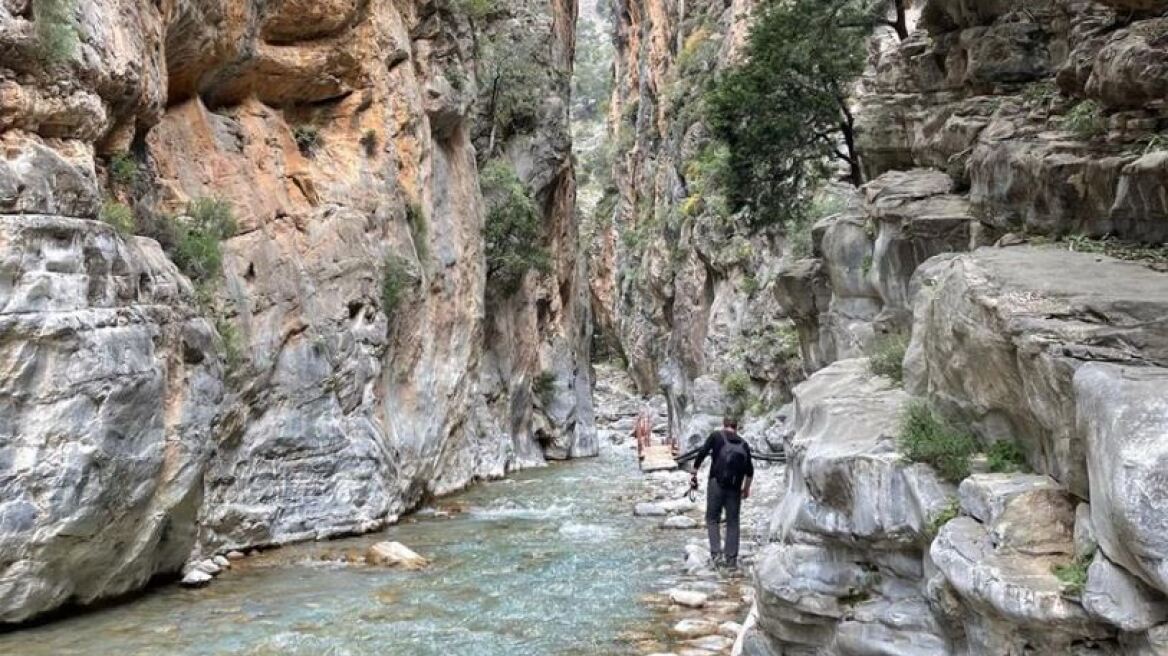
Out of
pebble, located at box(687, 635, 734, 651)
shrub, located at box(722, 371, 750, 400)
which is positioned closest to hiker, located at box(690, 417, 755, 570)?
pebble, located at box(687, 635, 734, 651)

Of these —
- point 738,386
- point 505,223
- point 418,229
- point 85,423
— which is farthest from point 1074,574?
point 505,223

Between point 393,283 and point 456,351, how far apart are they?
4535mm

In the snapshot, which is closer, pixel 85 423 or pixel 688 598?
pixel 85 423

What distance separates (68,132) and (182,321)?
2630 millimetres

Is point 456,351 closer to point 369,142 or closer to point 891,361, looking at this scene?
point 369,142

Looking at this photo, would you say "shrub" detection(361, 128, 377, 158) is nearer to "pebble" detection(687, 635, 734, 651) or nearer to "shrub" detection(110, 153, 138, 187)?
"shrub" detection(110, 153, 138, 187)

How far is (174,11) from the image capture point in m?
13.9

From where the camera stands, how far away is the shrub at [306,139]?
717 inches

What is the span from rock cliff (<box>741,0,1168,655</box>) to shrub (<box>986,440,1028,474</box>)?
0.01 meters

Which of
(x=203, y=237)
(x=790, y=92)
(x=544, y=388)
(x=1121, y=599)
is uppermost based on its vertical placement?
(x=790, y=92)

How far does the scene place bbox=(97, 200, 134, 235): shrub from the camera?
11.0 meters

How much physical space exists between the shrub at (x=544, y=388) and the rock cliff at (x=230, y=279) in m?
6.14

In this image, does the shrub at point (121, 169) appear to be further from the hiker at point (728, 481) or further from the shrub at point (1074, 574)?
the shrub at point (1074, 574)

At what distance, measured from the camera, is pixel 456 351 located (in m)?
23.0
